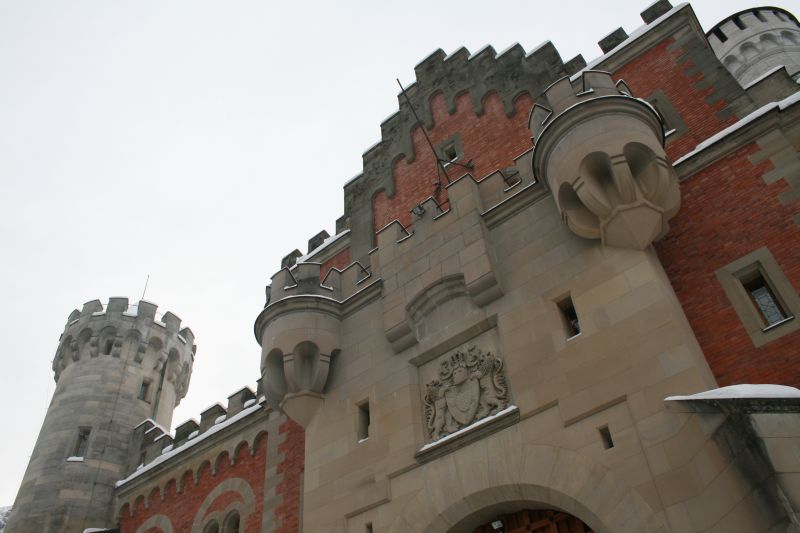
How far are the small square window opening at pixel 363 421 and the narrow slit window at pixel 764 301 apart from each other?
7069mm

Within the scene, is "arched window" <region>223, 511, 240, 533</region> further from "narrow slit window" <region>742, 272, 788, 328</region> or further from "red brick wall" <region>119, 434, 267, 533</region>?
"narrow slit window" <region>742, 272, 788, 328</region>

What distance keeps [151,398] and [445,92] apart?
49.0 feet

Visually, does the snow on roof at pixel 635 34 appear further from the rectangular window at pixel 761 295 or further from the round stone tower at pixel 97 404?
the round stone tower at pixel 97 404

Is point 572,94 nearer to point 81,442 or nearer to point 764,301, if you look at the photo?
point 764,301

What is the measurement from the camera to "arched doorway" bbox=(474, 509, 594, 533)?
10883 mm

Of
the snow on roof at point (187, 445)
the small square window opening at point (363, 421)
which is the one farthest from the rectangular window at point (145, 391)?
the small square window opening at point (363, 421)

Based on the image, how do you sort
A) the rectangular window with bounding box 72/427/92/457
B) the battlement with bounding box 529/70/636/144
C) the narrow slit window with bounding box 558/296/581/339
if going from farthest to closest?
1. the rectangular window with bounding box 72/427/92/457
2. the battlement with bounding box 529/70/636/144
3. the narrow slit window with bounding box 558/296/581/339

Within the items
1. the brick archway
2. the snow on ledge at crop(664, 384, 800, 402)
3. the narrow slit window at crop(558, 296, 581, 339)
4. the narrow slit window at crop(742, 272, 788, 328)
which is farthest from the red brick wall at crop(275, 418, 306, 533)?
the narrow slit window at crop(742, 272, 788, 328)

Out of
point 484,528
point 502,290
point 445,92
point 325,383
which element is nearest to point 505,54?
point 445,92

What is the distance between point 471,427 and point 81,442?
16.4 m

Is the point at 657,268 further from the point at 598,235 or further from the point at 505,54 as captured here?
the point at 505,54

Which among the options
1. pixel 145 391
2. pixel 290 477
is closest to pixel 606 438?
pixel 290 477

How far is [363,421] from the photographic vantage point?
45.6 feet

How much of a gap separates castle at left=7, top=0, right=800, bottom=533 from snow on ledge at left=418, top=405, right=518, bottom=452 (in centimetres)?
5
